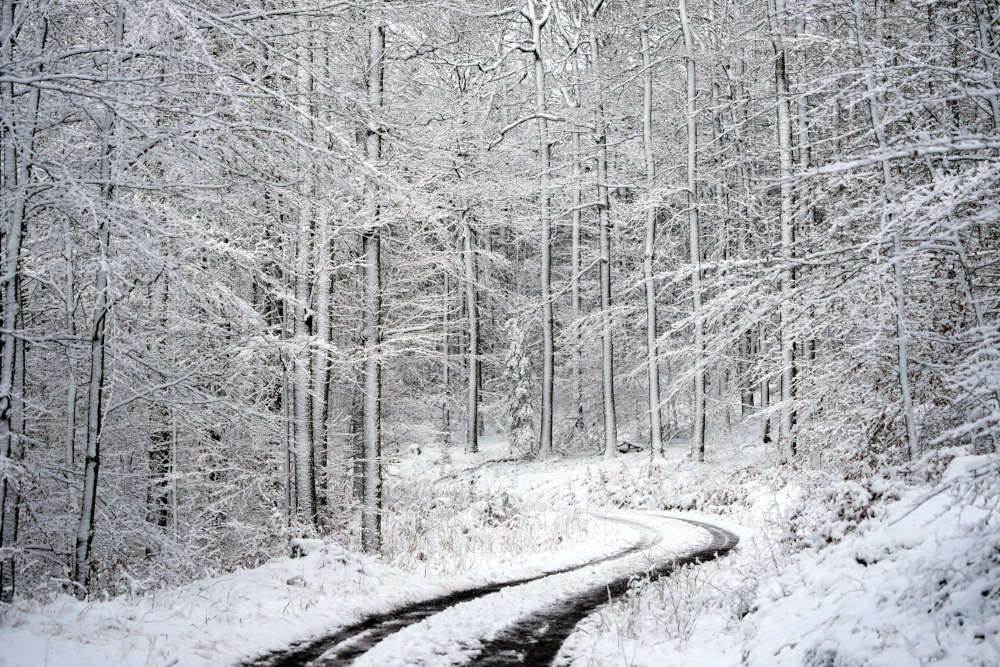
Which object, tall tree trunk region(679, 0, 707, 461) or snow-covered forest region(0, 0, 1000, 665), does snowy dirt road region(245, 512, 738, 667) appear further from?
tall tree trunk region(679, 0, 707, 461)

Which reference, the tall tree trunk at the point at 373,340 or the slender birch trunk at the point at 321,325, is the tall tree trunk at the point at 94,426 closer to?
the slender birch trunk at the point at 321,325

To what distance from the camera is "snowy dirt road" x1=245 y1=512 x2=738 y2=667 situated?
6113mm

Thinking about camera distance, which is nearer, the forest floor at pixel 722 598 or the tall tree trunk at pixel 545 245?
the forest floor at pixel 722 598

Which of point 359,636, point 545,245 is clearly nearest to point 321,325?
point 359,636

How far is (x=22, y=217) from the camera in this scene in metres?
6.39

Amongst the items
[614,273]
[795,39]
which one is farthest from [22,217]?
[614,273]

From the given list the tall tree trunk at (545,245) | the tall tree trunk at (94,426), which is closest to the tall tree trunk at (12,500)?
the tall tree trunk at (94,426)

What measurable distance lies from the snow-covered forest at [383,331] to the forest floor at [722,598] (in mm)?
44

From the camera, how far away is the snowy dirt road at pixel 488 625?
6.11m

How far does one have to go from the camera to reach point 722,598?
789 centimetres

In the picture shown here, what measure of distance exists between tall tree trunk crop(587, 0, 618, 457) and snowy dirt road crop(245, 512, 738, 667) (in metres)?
13.7

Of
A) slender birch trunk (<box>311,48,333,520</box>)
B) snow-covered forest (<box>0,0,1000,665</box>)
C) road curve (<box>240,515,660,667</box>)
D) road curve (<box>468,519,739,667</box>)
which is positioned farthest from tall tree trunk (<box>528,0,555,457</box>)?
road curve (<box>240,515,660,667</box>)

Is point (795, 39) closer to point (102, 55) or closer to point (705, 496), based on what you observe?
point (102, 55)

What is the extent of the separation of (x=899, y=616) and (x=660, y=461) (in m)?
18.1
